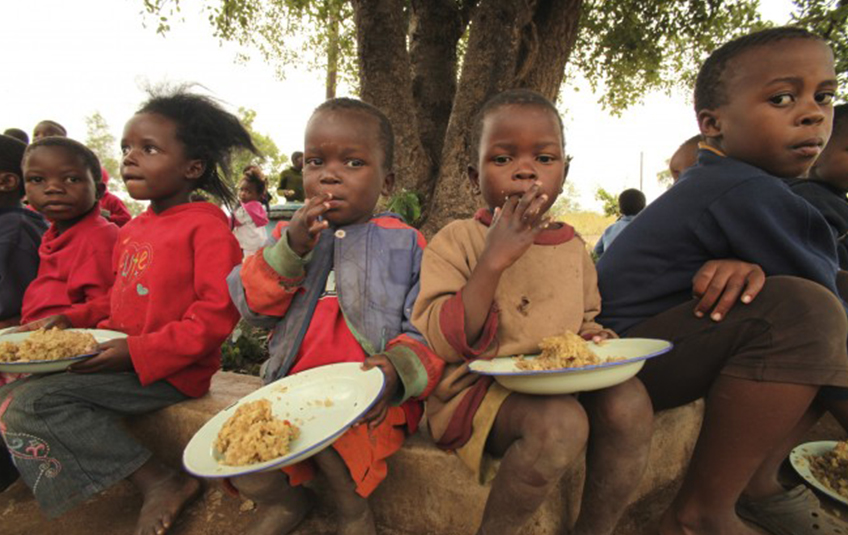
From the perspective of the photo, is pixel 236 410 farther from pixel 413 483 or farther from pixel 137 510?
pixel 137 510

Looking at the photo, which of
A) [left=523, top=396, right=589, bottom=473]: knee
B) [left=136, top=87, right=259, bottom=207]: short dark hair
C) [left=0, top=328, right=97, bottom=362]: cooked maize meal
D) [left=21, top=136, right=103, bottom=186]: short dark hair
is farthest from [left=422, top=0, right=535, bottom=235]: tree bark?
[left=523, top=396, right=589, bottom=473]: knee

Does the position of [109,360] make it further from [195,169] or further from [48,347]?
[195,169]

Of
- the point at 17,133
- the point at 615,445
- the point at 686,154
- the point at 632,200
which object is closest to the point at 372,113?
the point at 615,445

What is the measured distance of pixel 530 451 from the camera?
121 centimetres

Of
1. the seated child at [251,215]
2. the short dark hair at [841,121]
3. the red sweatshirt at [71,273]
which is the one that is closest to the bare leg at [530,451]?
the short dark hair at [841,121]

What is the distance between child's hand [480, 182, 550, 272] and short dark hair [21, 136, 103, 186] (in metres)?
2.25

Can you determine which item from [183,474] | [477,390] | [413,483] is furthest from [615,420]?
[183,474]

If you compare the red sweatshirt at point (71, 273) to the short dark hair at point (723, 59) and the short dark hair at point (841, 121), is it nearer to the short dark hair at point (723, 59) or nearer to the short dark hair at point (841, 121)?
the short dark hair at point (723, 59)

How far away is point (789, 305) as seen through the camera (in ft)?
4.08

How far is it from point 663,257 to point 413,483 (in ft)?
3.89

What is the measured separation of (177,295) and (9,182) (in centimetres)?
148

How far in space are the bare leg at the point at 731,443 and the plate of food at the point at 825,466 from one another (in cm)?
62

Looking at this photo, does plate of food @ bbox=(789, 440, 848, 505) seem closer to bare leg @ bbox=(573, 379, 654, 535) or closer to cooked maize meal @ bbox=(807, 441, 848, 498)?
cooked maize meal @ bbox=(807, 441, 848, 498)

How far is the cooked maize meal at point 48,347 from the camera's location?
66.2 inches
